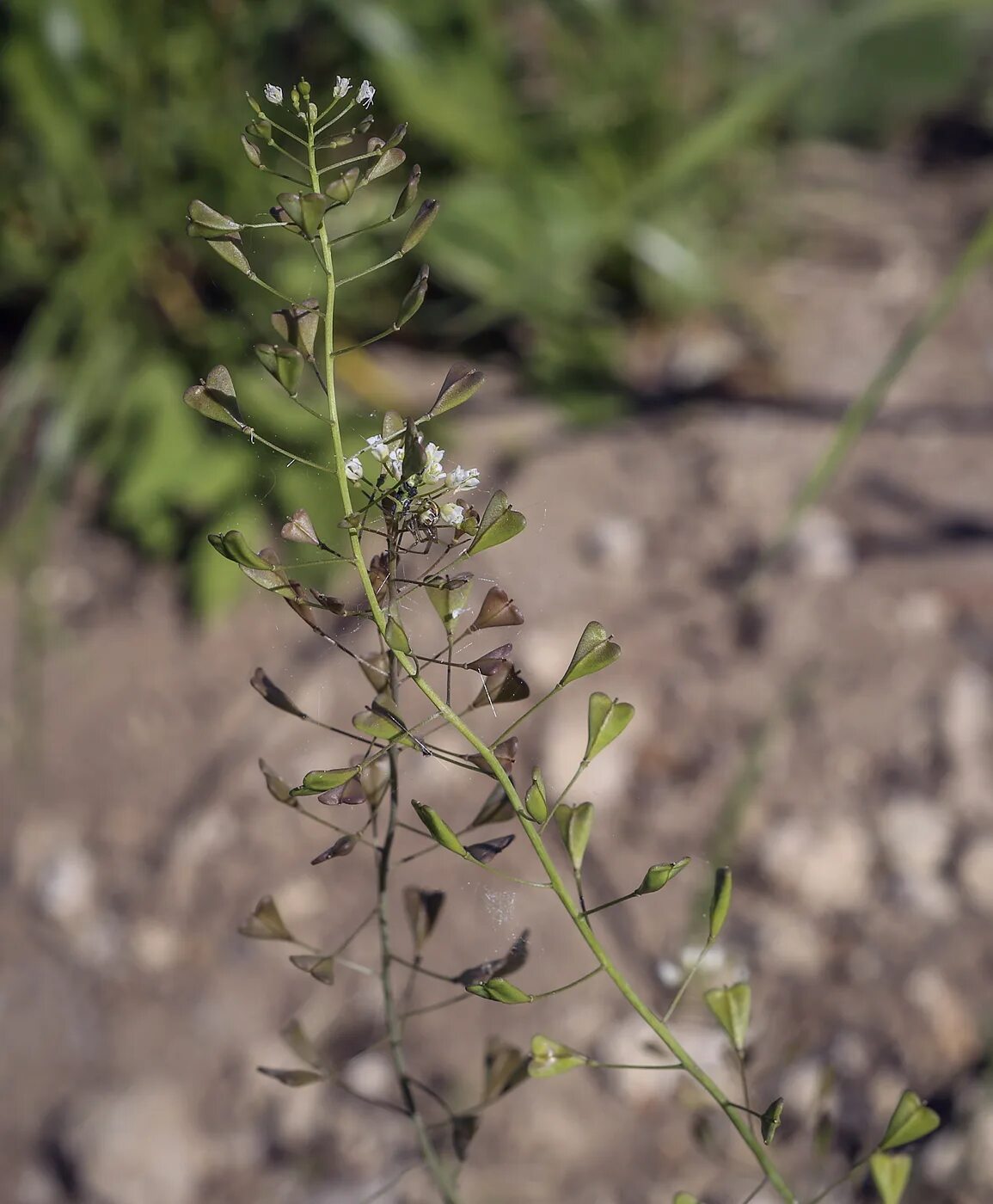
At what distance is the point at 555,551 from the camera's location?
6.28ft

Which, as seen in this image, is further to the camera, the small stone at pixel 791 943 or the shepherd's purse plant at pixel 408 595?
the small stone at pixel 791 943

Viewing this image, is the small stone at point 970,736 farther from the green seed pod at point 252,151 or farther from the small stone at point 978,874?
the green seed pod at point 252,151

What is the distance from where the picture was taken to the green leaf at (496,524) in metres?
0.53

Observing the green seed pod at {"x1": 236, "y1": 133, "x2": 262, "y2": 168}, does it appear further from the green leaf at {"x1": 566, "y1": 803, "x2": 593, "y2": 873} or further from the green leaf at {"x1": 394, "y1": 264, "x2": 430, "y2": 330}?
the green leaf at {"x1": 566, "y1": 803, "x2": 593, "y2": 873}

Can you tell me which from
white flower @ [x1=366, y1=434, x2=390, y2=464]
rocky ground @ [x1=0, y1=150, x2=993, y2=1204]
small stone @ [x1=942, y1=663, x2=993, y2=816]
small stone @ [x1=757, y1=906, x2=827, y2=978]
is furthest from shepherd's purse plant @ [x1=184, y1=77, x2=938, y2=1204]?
small stone @ [x1=942, y1=663, x2=993, y2=816]

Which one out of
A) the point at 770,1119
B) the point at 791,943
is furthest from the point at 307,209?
the point at 791,943

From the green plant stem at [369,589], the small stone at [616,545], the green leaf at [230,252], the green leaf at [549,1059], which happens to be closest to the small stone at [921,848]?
A: the small stone at [616,545]

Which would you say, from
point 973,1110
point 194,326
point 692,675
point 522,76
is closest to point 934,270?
point 522,76

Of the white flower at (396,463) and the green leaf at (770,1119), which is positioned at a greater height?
the white flower at (396,463)

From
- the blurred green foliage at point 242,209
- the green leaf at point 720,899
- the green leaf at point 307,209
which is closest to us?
the green leaf at point 307,209

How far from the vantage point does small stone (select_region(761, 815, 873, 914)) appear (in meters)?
1.47

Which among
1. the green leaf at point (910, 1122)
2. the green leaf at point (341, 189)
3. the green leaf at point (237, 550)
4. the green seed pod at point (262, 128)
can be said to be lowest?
the green leaf at point (910, 1122)

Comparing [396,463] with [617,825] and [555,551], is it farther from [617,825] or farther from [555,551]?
[555,551]

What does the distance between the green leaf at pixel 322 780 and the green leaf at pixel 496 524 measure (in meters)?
0.12
